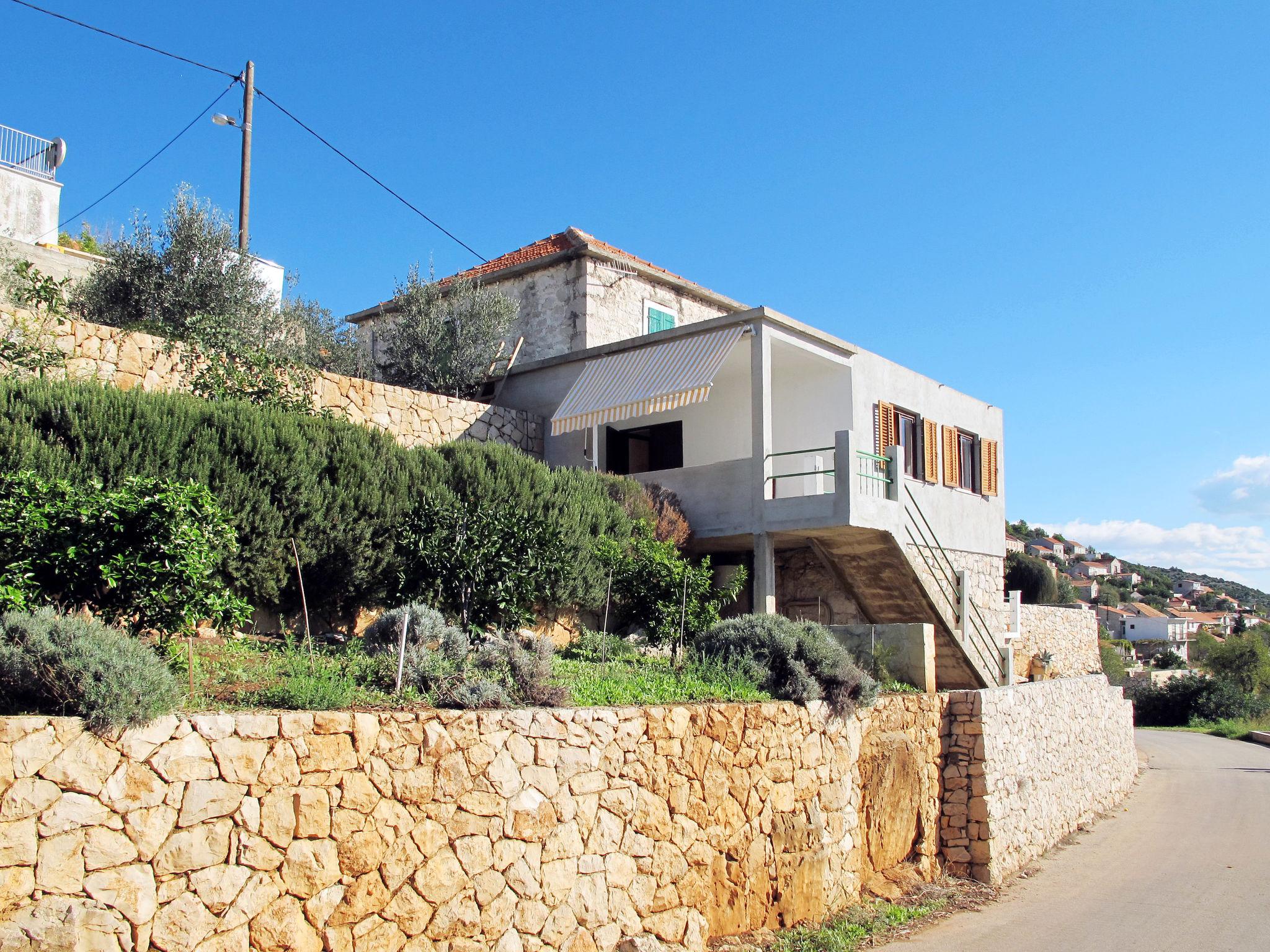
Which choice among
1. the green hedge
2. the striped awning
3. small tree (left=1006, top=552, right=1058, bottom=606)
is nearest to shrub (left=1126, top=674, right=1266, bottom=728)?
small tree (left=1006, top=552, right=1058, bottom=606)

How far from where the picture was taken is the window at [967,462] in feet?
81.6

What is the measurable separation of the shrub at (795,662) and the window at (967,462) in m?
13.1

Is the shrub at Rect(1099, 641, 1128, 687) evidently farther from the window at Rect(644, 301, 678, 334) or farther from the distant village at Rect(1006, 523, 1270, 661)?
the window at Rect(644, 301, 678, 334)

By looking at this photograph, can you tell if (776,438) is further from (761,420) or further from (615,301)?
(615,301)

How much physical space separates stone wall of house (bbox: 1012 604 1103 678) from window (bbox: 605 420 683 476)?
11.6 meters

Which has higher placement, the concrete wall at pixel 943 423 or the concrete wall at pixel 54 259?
the concrete wall at pixel 54 259

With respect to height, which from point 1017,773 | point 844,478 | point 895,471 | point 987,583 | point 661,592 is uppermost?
point 895,471

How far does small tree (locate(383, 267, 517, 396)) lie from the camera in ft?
74.4

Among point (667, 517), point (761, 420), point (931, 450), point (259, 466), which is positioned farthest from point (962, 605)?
point (259, 466)

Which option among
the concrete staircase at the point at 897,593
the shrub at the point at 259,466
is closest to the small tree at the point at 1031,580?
the concrete staircase at the point at 897,593

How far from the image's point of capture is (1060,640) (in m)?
32.3

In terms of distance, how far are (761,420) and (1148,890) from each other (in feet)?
30.0

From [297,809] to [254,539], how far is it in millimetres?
5768

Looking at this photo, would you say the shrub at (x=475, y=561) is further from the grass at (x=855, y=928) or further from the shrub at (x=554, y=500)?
the grass at (x=855, y=928)
